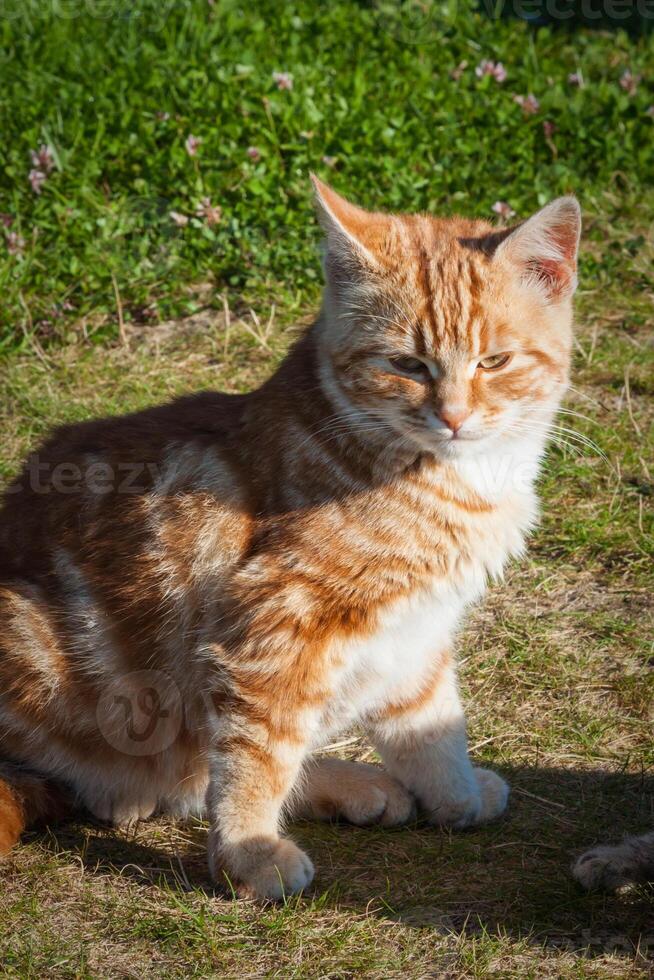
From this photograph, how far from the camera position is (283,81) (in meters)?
5.32

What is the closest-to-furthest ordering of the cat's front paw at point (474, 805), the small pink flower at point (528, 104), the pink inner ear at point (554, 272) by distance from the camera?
the pink inner ear at point (554, 272) → the cat's front paw at point (474, 805) → the small pink flower at point (528, 104)

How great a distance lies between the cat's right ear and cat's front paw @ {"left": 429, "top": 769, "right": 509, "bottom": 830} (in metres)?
1.38

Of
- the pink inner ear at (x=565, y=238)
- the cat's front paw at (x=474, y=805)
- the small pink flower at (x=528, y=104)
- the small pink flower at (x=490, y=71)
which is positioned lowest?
the cat's front paw at (x=474, y=805)

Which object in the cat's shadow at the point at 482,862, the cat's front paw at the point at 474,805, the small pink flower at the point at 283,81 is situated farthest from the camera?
the small pink flower at the point at 283,81

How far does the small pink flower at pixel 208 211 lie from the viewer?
199 inches

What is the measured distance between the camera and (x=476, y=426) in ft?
8.77

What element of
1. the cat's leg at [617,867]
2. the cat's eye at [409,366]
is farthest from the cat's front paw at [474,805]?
the cat's eye at [409,366]

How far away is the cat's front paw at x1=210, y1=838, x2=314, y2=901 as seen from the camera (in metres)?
2.62

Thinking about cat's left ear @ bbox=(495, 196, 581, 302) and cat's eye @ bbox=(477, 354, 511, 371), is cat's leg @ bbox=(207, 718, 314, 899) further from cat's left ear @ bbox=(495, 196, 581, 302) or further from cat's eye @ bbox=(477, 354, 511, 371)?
cat's left ear @ bbox=(495, 196, 581, 302)

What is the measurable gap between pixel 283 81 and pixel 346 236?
2936 millimetres

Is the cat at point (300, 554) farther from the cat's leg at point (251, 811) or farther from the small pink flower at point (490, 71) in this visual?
the small pink flower at point (490, 71)

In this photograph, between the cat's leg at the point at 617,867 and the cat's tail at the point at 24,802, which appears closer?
the cat's leg at the point at 617,867

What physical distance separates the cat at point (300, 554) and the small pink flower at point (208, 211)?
2.25 meters

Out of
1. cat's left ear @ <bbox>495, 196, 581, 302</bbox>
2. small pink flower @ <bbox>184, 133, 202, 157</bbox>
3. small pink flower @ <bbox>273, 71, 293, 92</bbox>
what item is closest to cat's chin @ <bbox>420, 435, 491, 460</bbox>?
cat's left ear @ <bbox>495, 196, 581, 302</bbox>
